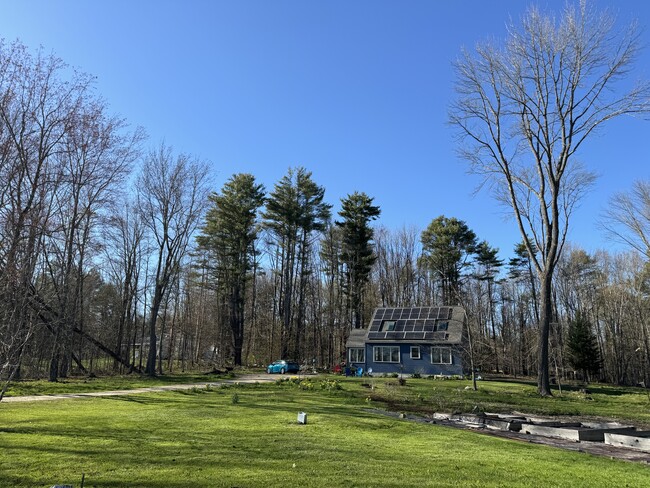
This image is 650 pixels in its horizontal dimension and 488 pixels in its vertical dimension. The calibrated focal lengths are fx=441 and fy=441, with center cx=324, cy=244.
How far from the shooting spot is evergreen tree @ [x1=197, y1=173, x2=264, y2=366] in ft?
141

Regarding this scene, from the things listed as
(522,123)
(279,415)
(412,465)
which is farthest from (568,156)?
(412,465)

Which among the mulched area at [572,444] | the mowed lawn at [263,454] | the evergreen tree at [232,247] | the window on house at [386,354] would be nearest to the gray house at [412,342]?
the window on house at [386,354]

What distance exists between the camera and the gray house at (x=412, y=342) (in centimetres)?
3578

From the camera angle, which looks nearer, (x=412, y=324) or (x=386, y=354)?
(x=386, y=354)

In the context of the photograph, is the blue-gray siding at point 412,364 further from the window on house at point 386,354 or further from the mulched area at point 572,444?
the mulched area at point 572,444

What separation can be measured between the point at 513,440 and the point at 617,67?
19138mm

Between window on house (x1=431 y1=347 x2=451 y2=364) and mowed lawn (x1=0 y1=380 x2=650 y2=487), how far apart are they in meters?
26.3

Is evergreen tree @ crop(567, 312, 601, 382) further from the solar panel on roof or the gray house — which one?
the solar panel on roof

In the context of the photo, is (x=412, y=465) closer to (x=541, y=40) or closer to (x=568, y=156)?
(x=568, y=156)

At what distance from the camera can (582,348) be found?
1583 inches

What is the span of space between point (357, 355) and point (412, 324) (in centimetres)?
573

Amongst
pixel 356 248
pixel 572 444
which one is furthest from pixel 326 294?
pixel 572 444

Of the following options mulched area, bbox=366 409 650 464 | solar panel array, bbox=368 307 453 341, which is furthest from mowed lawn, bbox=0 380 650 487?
solar panel array, bbox=368 307 453 341

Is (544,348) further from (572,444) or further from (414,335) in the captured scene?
(414,335)
